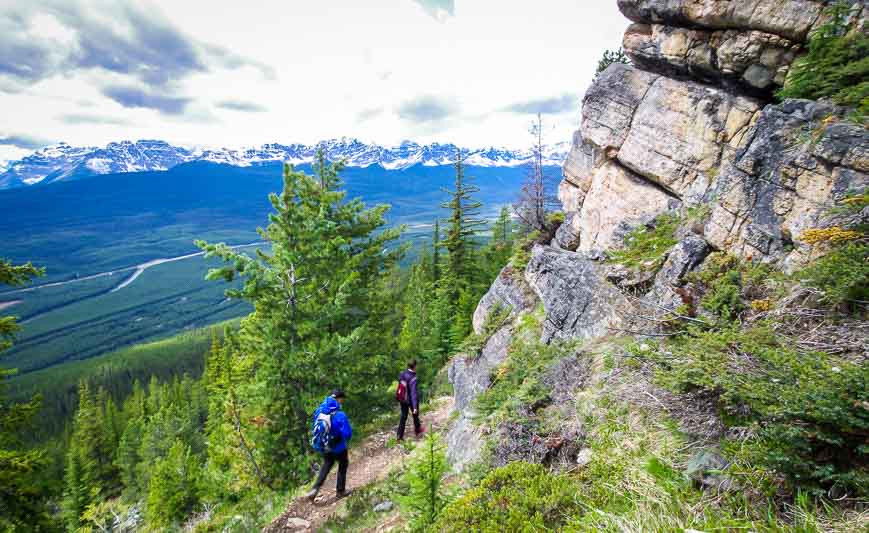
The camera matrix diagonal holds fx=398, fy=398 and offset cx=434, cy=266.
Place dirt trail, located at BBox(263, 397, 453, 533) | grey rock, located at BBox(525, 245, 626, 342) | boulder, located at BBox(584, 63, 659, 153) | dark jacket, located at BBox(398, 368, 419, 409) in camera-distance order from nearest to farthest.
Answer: dirt trail, located at BBox(263, 397, 453, 533)
grey rock, located at BBox(525, 245, 626, 342)
dark jacket, located at BBox(398, 368, 419, 409)
boulder, located at BBox(584, 63, 659, 153)

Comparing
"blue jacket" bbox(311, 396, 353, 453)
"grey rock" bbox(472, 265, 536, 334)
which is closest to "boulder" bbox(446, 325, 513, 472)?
"grey rock" bbox(472, 265, 536, 334)

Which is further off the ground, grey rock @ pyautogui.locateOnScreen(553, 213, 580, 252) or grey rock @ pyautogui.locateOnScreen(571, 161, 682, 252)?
grey rock @ pyautogui.locateOnScreen(571, 161, 682, 252)

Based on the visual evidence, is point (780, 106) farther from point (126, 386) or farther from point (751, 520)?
point (126, 386)

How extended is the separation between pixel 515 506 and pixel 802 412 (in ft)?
8.06

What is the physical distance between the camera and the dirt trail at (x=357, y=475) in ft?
25.8

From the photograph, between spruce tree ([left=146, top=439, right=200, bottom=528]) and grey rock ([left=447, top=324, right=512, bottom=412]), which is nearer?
grey rock ([left=447, top=324, right=512, bottom=412])

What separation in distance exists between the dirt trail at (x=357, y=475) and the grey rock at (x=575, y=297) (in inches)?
193

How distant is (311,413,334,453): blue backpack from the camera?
317 inches

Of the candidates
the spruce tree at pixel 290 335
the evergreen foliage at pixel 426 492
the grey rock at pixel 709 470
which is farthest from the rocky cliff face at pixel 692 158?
the grey rock at pixel 709 470

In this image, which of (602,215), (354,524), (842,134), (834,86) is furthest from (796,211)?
(354,524)

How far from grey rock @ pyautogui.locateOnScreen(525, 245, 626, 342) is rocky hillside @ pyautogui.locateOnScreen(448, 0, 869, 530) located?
2.5 inches

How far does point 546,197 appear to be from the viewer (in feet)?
70.5

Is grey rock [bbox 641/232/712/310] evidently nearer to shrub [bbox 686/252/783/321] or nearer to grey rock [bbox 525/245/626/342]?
shrub [bbox 686/252/783/321]

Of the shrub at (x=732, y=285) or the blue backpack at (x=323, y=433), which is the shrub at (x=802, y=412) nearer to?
the shrub at (x=732, y=285)
